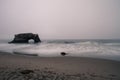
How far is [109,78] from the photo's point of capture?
12.8 feet

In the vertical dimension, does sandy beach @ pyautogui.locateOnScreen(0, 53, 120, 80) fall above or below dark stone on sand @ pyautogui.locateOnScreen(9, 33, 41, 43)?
below

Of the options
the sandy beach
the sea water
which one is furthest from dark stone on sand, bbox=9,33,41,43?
the sandy beach

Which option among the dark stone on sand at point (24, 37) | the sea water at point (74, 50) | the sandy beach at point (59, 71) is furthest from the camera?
the dark stone on sand at point (24, 37)

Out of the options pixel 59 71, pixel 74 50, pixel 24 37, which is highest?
pixel 24 37

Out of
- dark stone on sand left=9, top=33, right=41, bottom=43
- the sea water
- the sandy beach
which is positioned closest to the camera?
the sandy beach

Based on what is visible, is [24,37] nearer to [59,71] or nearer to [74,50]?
[74,50]

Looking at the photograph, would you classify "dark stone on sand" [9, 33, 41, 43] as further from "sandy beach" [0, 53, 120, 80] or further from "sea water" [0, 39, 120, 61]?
"sandy beach" [0, 53, 120, 80]

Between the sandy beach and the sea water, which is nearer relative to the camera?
the sandy beach

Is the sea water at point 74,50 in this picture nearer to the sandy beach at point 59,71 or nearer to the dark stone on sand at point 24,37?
the sandy beach at point 59,71

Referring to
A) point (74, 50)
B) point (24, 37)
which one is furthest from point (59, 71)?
point (24, 37)

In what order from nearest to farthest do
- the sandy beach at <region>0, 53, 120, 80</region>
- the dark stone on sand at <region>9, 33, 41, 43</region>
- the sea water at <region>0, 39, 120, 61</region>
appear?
the sandy beach at <region>0, 53, 120, 80</region>, the sea water at <region>0, 39, 120, 61</region>, the dark stone on sand at <region>9, 33, 41, 43</region>

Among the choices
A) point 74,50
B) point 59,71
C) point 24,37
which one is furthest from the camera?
point 24,37

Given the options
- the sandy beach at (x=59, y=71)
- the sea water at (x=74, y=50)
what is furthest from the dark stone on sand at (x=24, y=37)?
the sandy beach at (x=59, y=71)

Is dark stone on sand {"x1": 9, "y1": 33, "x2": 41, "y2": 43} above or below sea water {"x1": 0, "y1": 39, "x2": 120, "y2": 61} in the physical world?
above
